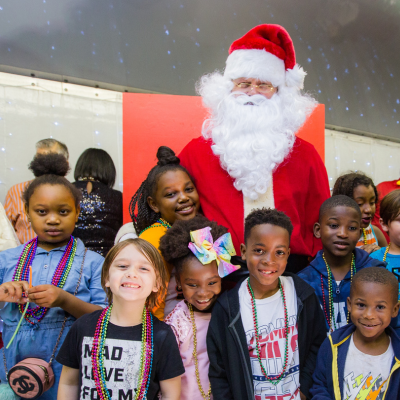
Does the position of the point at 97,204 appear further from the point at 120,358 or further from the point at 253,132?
the point at 120,358

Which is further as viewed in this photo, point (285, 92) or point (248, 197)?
point (285, 92)

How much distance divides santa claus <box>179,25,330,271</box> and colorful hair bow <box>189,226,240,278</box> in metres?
0.40

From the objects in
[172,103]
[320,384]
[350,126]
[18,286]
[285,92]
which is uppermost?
[350,126]

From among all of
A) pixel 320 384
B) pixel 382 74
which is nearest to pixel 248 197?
pixel 320 384

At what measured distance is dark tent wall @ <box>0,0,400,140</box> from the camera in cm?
412

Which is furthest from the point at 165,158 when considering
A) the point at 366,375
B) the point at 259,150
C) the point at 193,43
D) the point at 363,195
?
the point at 193,43

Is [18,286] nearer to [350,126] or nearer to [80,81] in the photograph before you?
[80,81]

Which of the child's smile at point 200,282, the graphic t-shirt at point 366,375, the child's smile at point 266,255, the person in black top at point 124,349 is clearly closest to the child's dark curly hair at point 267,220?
the child's smile at point 266,255

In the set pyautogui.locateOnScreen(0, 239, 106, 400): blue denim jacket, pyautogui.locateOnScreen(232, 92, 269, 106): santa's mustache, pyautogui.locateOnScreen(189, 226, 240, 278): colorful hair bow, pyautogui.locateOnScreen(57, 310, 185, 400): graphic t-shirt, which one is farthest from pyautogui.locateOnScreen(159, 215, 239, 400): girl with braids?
pyautogui.locateOnScreen(232, 92, 269, 106): santa's mustache

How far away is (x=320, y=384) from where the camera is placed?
5.47 feet

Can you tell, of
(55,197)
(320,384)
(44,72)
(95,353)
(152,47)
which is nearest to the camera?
(95,353)

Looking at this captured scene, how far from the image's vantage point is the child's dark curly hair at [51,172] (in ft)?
6.92

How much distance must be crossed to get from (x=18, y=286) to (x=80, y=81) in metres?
3.23

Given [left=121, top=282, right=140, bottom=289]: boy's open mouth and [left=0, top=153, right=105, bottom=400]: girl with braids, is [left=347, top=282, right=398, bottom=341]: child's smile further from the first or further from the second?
[left=0, top=153, right=105, bottom=400]: girl with braids
